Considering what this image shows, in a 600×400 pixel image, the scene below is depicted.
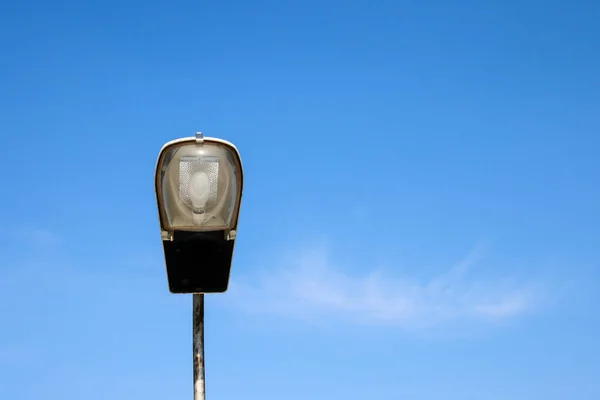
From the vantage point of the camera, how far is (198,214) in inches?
154

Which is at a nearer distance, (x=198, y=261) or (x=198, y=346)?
(x=198, y=346)

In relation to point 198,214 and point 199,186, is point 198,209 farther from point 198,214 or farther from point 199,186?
point 199,186

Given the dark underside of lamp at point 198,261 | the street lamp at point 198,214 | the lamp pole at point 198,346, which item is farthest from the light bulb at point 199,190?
the lamp pole at point 198,346

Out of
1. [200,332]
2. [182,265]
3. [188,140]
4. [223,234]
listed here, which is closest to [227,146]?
[188,140]

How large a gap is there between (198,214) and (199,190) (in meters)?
0.15

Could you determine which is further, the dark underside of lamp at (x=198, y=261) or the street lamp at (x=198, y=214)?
the dark underside of lamp at (x=198, y=261)

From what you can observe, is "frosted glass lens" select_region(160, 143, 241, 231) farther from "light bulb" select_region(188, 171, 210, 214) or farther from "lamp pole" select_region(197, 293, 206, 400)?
"lamp pole" select_region(197, 293, 206, 400)

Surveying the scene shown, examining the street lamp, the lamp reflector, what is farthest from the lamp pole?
the lamp reflector

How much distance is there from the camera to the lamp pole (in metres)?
3.77

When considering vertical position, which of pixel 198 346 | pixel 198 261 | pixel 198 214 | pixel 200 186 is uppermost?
pixel 200 186

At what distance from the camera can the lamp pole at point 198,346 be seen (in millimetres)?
3766

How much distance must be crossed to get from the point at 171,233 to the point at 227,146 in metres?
0.64

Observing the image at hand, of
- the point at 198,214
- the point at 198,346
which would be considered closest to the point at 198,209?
the point at 198,214

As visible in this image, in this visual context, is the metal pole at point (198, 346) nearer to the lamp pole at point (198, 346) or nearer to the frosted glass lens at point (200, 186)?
the lamp pole at point (198, 346)
